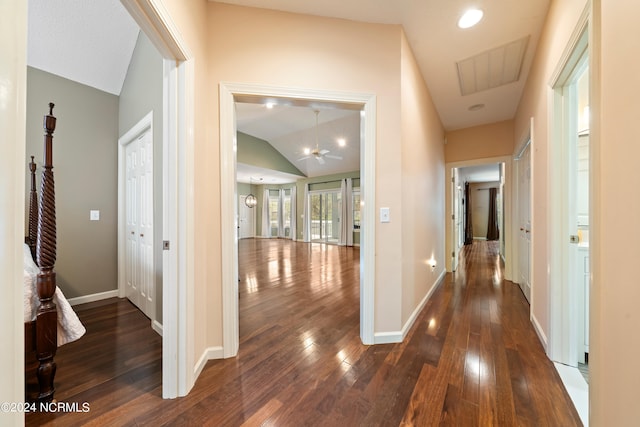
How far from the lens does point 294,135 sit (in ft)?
22.0

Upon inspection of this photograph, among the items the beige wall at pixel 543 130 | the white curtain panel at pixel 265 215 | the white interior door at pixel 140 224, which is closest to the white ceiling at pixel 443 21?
the beige wall at pixel 543 130

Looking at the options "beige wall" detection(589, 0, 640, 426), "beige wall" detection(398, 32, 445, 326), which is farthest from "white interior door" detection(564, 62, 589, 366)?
"beige wall" detection(398, 32, 445, 326)

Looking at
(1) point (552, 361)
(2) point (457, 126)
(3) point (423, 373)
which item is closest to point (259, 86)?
(3) point (423, 373)

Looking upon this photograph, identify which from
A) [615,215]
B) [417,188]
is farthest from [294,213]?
[615,215]

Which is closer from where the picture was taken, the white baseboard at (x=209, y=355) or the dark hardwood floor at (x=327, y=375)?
the dark hardwood floor at (x=327, y=375)

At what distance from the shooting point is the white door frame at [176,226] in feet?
4.54

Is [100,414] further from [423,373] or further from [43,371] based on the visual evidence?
[423,373]

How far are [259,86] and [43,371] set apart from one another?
2.23m

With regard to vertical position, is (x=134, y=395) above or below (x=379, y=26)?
below

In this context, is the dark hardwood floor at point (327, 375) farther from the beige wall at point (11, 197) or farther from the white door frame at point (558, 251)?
the beige wall at point (11, 197)

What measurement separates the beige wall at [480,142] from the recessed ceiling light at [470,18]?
257 cm

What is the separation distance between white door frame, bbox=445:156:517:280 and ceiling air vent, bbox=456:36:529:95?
57.0 inches

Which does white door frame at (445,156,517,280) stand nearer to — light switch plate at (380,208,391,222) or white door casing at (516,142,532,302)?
white door casing at (516,142,532,302)

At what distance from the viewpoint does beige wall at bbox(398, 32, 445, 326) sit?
2111mm
